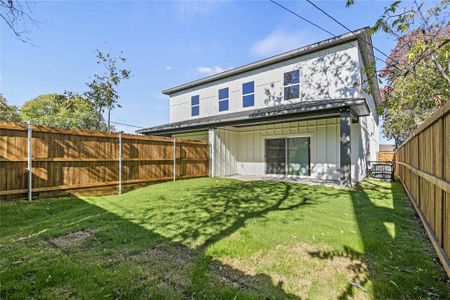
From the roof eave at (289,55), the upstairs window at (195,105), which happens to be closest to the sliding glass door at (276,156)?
the roof eave at (289,55)

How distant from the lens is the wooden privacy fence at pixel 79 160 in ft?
18.3

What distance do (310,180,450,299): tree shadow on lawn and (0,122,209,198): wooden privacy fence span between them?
673 cm

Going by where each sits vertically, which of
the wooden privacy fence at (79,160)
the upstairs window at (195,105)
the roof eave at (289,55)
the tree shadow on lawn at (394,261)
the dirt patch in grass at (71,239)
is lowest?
the tree shadow on lawn at (394,261)

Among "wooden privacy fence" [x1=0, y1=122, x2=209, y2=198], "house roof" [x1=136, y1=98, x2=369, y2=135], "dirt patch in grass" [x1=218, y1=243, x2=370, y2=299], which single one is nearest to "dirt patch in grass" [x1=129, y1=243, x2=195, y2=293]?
"dirt patch in grass" [x1=218, y1=243, x2=370, y2=299]

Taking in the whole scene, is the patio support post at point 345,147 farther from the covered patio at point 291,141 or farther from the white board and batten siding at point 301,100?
the white board and batten siding at point 301,100

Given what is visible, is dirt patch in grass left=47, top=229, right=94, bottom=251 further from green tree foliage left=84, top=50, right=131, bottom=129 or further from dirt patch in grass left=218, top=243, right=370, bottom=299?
green tree foliage left=84, top=50, right=131, bottom=129

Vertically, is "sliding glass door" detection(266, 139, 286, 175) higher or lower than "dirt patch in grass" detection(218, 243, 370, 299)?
higher

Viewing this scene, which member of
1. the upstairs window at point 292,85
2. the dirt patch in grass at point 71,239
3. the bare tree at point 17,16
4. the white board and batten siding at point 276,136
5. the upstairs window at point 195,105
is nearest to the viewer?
the dirt patch in grass at point 71,239

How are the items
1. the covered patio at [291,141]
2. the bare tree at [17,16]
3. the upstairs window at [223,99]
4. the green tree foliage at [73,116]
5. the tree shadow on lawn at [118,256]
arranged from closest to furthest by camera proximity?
the tree shadow on lawn at [118,256], the bare tree at [17,16], the covered patio at [291,141], the upstairs window at [223,99], the green tree foliage at [73,116]

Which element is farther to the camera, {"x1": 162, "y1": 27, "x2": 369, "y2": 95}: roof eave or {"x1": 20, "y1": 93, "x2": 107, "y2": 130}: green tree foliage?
{"x1": 20, "y1": 93, "x2": 107, "y2": 130}: green tree foliage

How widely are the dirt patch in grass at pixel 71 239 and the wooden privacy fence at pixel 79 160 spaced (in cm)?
335

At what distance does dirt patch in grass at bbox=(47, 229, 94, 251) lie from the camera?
3.15m

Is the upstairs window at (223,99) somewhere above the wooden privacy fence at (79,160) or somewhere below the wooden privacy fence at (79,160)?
above

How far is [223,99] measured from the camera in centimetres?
1398
